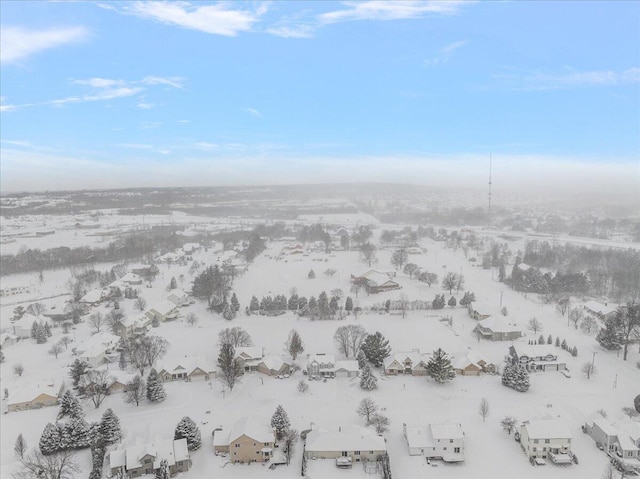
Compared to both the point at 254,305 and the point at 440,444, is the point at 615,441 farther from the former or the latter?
the point at 254,305

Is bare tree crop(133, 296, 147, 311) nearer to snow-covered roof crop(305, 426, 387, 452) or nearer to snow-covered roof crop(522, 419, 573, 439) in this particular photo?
snow-covered roof crop(305, 426, 387, 452)

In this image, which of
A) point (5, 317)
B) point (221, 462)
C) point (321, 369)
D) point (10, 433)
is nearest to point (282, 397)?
point (321, 369)

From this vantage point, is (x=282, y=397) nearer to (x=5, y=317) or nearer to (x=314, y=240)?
(x=5, y=317)

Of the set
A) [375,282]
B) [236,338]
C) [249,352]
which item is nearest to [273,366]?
[249,352]

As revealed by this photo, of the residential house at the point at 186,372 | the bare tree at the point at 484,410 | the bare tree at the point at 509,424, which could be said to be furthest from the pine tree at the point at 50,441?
the bare tree at the point at 509,424

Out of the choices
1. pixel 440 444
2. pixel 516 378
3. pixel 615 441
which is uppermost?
pixel 516 378

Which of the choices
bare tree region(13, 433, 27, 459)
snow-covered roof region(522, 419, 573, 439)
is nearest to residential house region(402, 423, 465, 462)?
snow-covered roof region(522, 419, 573, 439)
